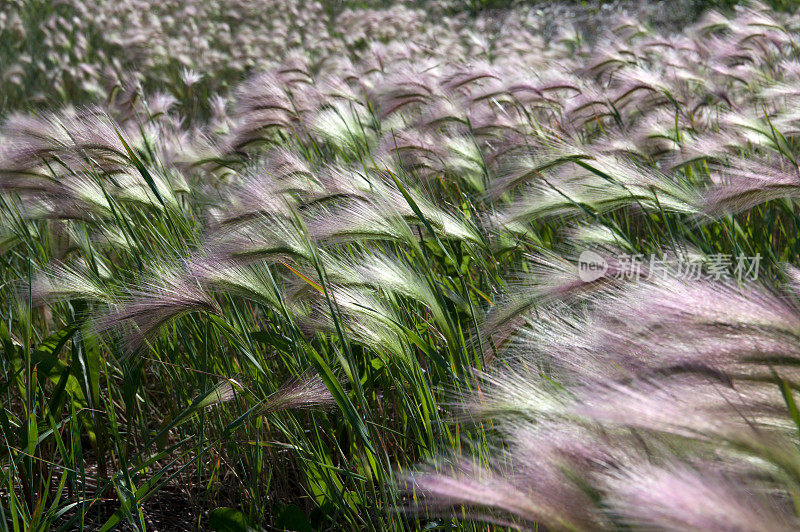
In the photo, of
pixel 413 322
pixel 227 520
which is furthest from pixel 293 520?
pixel 413 322

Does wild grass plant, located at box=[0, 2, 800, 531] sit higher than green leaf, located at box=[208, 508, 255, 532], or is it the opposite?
wild grass plant, located at box=[0, 2, 800, 531]

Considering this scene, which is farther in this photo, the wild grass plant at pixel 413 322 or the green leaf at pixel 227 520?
the green leaf at pixel 227 520

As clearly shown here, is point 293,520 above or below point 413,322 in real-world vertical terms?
below

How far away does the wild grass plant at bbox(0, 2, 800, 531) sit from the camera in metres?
0.69

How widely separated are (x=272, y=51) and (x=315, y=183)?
4897mm

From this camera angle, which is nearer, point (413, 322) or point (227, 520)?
point (227, 520)

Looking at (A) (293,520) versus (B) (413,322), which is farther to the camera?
(B) (413,322)

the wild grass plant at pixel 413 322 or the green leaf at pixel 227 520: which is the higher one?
the wild grass plant at pixel 413 322

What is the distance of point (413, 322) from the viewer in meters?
1.40

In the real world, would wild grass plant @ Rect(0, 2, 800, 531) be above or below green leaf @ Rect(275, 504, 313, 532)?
above

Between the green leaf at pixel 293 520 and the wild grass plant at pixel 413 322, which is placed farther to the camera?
the green leaf at pixel 293 520

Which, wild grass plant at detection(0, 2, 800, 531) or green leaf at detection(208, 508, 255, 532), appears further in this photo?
green leaf at detection(208, 508, 255, 532)

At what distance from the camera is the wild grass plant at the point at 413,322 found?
2.27ft

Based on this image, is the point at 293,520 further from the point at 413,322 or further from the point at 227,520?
the point at 413,322
